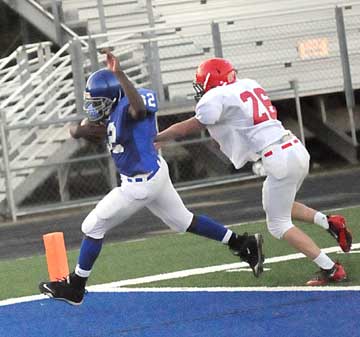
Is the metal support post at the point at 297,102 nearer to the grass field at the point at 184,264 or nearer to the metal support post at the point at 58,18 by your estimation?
the metal support post at the point at 58,18

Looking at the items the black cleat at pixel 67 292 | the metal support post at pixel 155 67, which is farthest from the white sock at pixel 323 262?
the metal support post at pixel 155 67

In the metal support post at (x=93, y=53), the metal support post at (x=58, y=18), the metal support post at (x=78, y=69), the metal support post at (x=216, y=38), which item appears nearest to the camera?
the metal support post at (x=78, y=69)

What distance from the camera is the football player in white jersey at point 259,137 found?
379 inches

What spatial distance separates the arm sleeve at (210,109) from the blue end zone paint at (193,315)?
51.6 inches

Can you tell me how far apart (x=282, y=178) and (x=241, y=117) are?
55cm

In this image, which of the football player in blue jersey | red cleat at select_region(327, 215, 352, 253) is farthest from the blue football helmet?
red cleat at select_region(327, 215, 352, 253)

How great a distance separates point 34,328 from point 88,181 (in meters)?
11.2

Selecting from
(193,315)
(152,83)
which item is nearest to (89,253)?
(193,315)

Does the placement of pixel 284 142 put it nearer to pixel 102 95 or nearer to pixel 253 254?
pixel 253 254

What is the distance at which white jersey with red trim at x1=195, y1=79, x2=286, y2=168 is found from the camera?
9.57 m

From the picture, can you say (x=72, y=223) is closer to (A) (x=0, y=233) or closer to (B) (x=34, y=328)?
(A) (x=0, y=233)

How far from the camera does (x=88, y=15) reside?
23.4 m

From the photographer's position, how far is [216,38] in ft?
68.2

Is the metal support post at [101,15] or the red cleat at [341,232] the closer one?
the red cleat at [341,232]
